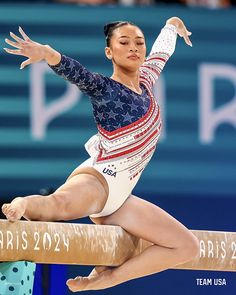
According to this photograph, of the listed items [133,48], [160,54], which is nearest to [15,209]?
[133,48]

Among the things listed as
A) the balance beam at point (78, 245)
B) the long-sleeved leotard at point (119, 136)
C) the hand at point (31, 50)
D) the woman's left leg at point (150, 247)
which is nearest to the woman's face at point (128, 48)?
the long-sleeved leotard at point (119, 136)

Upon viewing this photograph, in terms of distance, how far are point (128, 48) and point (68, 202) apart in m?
0.75

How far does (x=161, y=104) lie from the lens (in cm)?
641

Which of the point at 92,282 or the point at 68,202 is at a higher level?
the point at 68,202

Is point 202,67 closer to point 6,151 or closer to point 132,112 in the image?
point 6,151

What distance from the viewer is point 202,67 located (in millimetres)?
6484

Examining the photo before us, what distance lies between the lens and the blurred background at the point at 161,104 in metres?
6.15

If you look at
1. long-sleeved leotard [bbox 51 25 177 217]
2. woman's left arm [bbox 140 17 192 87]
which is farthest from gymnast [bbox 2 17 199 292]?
woman's left arm [bbox 140 17 192 87]

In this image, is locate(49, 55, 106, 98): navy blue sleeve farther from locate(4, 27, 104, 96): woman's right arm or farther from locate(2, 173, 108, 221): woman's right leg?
locate(2, 173, 108, 221): woman's right leg

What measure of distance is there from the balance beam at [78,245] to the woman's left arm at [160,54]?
0.75m

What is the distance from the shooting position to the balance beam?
4.17 metres

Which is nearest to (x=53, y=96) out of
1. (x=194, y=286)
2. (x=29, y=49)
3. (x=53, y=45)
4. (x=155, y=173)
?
(x=53, y=45)

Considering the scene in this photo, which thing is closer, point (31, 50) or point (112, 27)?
point (31, 50)

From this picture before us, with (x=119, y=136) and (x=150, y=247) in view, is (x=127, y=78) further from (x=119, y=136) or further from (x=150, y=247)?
(x=150, y=247)
